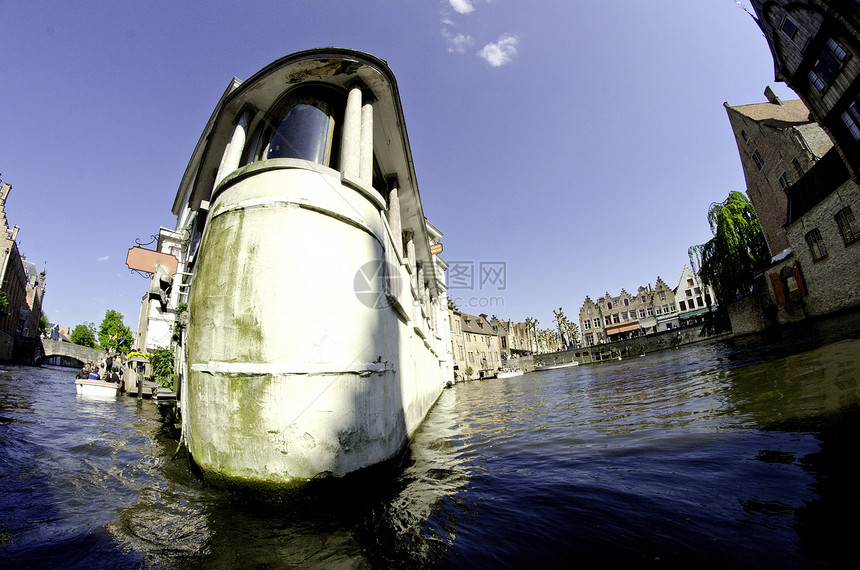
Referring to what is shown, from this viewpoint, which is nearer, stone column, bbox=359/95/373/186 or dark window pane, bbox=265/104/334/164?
dark window pane, bbox=265/104/334/164

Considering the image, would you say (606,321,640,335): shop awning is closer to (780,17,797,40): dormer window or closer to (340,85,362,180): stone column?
(780,17,797,40): dormer window

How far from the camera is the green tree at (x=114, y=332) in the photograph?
157 ft

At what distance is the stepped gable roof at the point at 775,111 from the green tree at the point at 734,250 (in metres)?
6.60

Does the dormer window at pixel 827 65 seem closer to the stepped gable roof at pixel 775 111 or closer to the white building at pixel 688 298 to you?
the stepped gable roof at pixel 775 111

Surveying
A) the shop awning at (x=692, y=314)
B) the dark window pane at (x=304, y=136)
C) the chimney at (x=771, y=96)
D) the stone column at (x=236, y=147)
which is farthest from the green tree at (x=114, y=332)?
the shop awning at (x=692, y=314)

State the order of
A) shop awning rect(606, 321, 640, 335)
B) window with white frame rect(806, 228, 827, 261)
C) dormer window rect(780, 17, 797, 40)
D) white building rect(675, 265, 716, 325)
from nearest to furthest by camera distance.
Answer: dormer window rect(780, 17, 797, 40) → window with white frame rect(806, 228, 827, 261) → white building rect(675, 265, 716, 325) → shop awning rect(606, 321, 640, 335)

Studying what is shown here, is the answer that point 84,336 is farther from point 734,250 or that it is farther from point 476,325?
point 734,250

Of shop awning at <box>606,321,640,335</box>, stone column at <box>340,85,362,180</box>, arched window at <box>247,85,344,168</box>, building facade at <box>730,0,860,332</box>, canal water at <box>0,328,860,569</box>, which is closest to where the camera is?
canal water at <box>0,328,860,569</box>

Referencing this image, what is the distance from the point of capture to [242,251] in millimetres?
3443

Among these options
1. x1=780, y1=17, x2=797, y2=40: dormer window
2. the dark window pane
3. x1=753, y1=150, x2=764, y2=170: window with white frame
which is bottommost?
the dark window pane

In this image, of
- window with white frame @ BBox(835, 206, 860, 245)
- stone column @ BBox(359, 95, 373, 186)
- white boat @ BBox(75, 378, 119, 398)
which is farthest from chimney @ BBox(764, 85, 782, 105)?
white boat @ BBox(75, 378, 119, 398)

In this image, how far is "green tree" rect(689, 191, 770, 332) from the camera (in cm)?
2250

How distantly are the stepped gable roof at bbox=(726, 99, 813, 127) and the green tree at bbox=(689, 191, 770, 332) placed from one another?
6.60 m

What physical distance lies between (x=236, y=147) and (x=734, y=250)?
97.4ft
